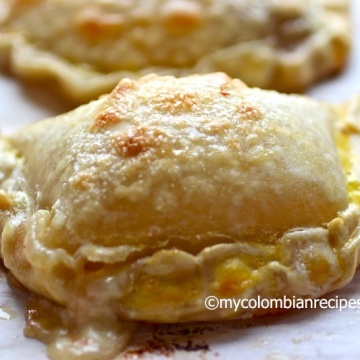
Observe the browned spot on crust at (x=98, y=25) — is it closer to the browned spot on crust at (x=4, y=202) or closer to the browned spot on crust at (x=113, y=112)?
the browned spot on crust at (x=113, y=112)

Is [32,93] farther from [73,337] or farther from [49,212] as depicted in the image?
[73,337]

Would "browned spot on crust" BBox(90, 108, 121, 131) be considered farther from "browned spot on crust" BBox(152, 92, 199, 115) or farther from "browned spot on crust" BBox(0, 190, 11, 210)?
"browned spot on crust" BBox(0, 190, 11, 210)

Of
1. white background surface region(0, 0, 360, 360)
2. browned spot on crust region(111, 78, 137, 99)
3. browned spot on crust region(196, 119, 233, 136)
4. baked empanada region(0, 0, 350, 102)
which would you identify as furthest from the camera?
baked empanada region(0, 0, 350, 102)

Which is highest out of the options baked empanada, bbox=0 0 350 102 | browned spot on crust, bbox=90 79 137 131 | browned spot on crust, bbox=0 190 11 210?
browned spot on crust, bbox=90 79 137 131

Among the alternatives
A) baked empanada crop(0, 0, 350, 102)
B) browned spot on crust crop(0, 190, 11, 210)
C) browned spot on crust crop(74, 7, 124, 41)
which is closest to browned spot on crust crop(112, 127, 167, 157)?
browned spot on crust crop(0, 190, 11, 210)

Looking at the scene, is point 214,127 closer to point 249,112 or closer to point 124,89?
point 249,112

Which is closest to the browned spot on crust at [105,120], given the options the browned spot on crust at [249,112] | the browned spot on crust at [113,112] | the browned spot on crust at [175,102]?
the browned spot on crust at [113,112]
